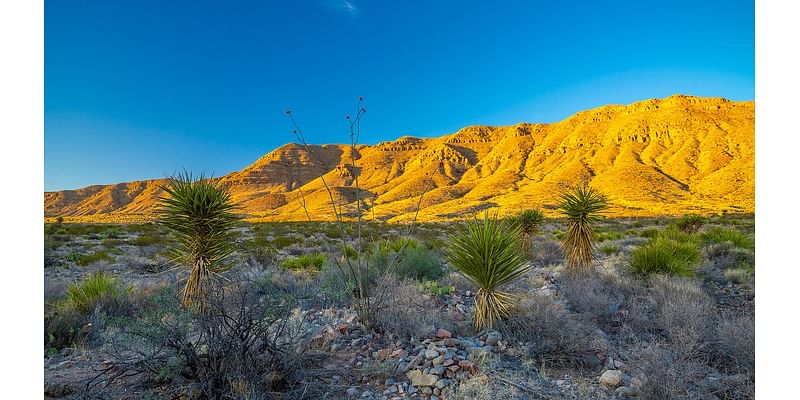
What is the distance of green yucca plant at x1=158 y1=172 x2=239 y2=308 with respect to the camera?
23.0 feet

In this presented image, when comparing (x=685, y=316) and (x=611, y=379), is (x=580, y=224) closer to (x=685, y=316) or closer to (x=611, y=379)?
(x=685, y=316)

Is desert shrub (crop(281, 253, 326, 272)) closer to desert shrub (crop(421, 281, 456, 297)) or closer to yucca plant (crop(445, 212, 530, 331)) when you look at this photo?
desert shrub (crop(421, 281, 456, 297))

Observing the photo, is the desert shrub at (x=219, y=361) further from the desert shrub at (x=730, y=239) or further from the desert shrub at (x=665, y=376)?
the desert shrub at (x=730, y=239)

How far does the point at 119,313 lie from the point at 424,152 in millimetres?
116442

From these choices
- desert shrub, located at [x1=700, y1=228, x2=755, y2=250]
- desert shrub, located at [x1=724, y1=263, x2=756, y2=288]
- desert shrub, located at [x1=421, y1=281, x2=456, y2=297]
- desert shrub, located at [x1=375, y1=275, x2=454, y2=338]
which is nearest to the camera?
desert shrub, located at [x1=375, y1=275, x2=454, y2=338]

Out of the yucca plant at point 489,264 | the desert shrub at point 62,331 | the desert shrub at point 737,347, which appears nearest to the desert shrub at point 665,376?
the desert shrub at point 737,347

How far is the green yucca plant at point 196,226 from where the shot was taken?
7.01 metres

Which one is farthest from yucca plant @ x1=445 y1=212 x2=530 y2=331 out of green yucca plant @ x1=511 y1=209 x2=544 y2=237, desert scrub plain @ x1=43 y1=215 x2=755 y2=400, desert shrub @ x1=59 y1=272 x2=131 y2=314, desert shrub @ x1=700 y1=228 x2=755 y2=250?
desert shrub @ x1=700 y1=228 x2=755 y2=250

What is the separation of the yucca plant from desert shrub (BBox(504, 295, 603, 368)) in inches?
10.7

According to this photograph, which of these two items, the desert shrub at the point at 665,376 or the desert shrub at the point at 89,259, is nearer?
the desert shrub at the point at 665,376

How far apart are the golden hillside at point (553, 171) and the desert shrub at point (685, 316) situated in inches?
1559

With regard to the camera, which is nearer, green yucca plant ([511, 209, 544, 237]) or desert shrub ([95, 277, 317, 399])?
desert shrub ([95, 277, 317, 399])

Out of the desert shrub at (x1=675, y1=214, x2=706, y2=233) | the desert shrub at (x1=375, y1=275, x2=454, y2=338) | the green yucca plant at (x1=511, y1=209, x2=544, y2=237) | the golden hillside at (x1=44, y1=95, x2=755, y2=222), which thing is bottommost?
the desert shrub at (x1=375, y1=275, x2=454, y2=338)
